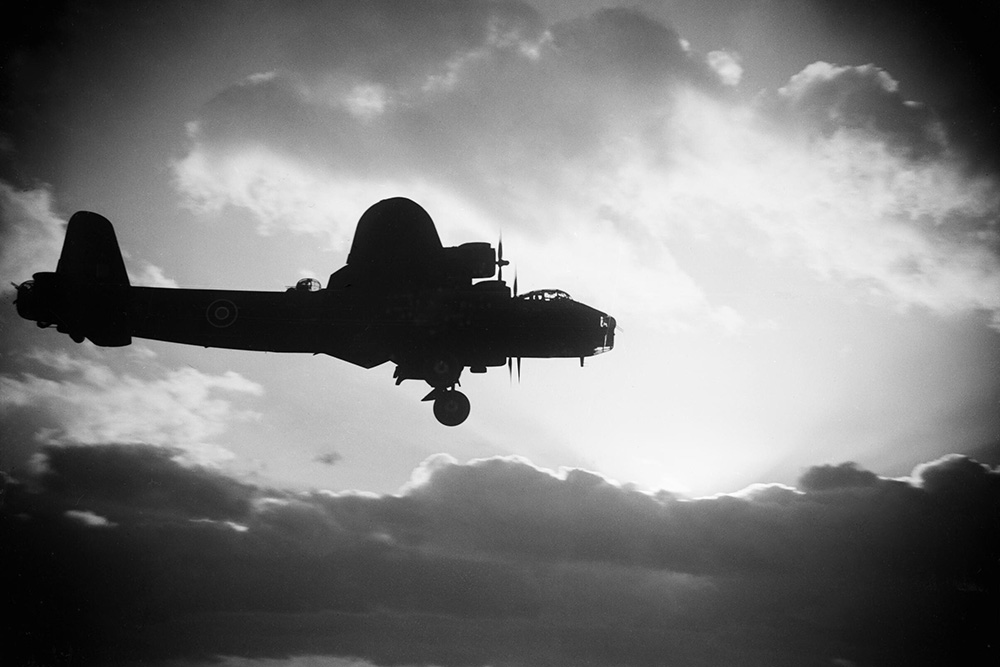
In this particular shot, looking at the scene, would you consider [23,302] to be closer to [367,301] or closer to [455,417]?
[367,301]

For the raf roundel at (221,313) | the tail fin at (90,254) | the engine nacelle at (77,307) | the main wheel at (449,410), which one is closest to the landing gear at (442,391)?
the main wheel at (449,410)

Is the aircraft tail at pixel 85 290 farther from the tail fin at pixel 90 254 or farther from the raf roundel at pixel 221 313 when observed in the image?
the raf roundel at pixel 221 313

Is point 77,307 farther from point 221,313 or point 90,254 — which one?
point 221,313

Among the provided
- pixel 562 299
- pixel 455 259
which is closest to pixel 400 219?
pixel 455 259

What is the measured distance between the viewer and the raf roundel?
3419cm

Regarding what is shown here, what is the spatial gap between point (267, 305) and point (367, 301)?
4529 millimetres

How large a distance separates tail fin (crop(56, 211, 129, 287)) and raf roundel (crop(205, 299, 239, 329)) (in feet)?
13.3

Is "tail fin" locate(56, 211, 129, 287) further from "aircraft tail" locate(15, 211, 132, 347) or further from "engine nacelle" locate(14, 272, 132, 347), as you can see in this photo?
Answer: "engine nacelle" locate(14, 272, 132, 347)

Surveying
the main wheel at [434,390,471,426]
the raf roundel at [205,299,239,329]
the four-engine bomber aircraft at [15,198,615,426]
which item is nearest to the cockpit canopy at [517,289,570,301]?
the four-engine bomber aircraft at [15,198,615,426]

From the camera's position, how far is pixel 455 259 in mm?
34844

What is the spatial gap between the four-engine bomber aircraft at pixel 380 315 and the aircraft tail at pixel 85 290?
0.15 feet

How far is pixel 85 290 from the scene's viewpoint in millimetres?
33281

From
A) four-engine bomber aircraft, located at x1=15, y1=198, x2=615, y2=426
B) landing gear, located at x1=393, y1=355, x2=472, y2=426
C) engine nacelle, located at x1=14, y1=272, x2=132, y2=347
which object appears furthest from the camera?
landing gear, located at x1=393, y1=355, x2=472, y2=426

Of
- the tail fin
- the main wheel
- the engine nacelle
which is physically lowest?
the main wheel
